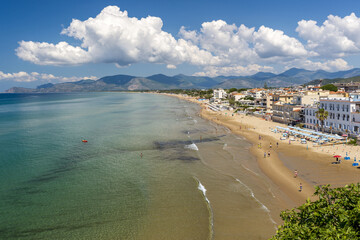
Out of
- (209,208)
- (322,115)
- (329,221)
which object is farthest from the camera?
(322,115)

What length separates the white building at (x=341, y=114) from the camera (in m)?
48.6

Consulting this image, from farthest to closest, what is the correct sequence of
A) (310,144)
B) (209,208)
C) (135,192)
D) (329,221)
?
1. (310,144)
2. (135,192)
3. (209,208)
4. (329,221)

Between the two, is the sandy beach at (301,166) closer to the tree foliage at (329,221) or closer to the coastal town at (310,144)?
the coastal town at (310,144)

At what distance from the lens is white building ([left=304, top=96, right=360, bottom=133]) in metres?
48.6

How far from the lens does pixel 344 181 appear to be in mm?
30672

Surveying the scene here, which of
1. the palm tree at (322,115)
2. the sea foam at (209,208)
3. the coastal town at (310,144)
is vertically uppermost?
the palm tree at (322,115)

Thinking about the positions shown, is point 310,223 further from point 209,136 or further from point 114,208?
point 209,136

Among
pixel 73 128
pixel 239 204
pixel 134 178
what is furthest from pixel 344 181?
pixel 73 128

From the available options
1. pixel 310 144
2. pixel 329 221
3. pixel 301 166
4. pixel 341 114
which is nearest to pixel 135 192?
pixel 329 221

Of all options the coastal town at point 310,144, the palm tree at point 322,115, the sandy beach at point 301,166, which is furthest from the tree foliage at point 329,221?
the palm tree at point 322,115

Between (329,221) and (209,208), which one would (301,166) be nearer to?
(209,208)

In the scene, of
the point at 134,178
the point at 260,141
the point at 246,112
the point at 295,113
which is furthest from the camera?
the point at 246,112

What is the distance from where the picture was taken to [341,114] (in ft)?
170

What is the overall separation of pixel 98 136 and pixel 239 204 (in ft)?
156
